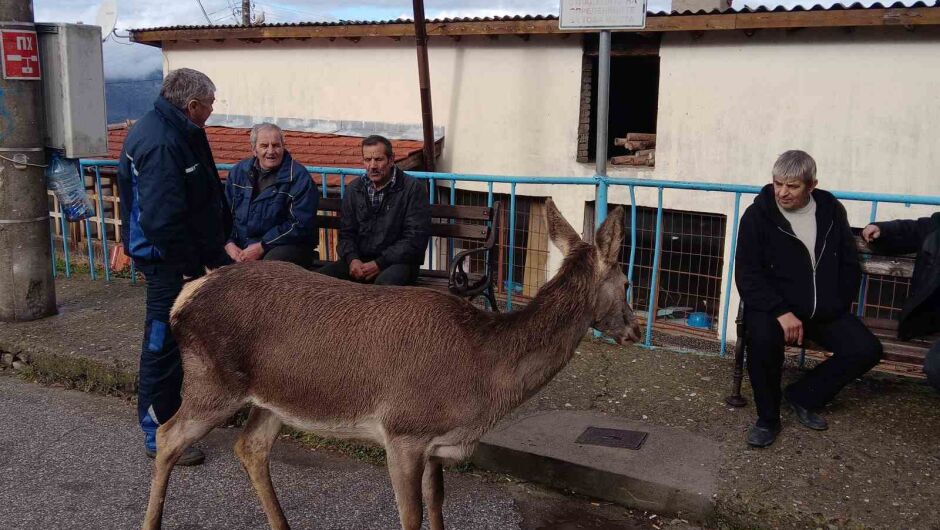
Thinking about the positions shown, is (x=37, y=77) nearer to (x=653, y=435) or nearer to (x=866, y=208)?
(x=653, y=435)

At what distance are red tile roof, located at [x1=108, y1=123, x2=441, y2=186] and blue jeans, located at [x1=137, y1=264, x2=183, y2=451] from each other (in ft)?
28.2

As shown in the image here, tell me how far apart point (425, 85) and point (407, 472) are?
36.4ft

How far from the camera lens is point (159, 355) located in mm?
4449

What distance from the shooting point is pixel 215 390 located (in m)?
3.60

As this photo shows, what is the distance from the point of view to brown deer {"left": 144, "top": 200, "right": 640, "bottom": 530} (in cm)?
333

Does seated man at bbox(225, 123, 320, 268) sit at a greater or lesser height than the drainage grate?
greater

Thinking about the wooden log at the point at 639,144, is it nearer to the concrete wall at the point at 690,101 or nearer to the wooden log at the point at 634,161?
the wooden log at the point at 634,161

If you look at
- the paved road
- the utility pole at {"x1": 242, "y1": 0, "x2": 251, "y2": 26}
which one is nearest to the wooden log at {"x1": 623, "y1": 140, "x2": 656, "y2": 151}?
the paved road

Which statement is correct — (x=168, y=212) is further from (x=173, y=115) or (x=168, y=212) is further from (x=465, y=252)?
(x=465, y=252)

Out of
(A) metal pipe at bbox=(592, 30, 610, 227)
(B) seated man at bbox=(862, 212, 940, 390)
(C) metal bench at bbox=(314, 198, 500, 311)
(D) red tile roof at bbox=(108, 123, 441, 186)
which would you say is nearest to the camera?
(B) seated man at bbox=(862, 212, 940, 390)

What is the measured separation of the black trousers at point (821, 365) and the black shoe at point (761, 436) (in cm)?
3

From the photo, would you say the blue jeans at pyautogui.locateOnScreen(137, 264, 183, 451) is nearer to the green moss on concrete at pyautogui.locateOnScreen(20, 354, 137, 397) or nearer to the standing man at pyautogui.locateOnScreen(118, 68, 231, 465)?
the standing man at pyautogui.locateOnScreen(118, 68, 231, 465)

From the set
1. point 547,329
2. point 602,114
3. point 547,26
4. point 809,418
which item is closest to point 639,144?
point 547,26

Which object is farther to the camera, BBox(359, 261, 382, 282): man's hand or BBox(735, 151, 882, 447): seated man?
BBox(359, 261, 382, 282): man's hand
